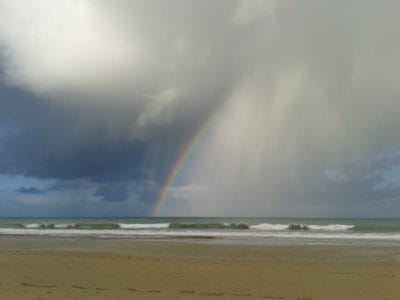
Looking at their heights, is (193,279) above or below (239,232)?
below

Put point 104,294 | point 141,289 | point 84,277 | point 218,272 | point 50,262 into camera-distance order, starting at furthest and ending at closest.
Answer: point 50,262 → point 218,272 → point 84,277 → point 141,289 → point 104,294

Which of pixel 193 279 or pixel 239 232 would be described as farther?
pixel 239 232

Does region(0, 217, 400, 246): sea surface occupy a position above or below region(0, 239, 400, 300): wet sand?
above

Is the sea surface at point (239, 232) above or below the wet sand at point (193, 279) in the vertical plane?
above

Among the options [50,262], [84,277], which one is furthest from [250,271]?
[50,262]

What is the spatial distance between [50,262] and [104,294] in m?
8.21

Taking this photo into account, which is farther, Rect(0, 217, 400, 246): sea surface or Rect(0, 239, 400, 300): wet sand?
Rect(0, 217, 400, 246): sea surface

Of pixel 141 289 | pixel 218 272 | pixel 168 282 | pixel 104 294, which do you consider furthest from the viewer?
pixel 218 272

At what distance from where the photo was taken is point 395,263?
62.2ft

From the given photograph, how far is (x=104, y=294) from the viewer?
1088 centimetres

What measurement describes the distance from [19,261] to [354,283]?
13.3 m

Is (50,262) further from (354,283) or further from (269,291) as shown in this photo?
(354,283)

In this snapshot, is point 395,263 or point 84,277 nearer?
point 84,277

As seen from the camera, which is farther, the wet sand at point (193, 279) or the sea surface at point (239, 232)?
the sea surface at point (239, 232)
